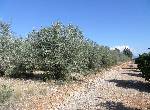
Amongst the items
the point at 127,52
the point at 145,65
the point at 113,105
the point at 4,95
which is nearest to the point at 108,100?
the point at 113,105

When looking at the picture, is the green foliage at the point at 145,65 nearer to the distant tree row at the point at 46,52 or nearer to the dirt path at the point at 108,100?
the dirt path at the point at 108,100

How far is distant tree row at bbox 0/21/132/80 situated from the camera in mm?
30484

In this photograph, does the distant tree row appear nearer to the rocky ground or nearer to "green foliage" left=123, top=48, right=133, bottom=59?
the rocky ground

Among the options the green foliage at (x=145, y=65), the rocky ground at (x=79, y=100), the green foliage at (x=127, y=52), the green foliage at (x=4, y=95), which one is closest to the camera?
the green foliage at (x=4, y=95)

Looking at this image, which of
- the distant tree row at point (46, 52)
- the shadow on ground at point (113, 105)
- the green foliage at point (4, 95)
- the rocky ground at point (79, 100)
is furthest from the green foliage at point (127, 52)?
the green foliage at point (4, 95)

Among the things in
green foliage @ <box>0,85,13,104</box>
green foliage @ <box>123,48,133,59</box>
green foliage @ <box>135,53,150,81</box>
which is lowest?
green foliage @ <box>0,85,13,104</box>

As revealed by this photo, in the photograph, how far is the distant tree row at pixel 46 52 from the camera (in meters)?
30.5

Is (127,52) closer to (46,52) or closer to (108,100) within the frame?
(46,52)

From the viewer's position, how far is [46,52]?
3077 centimetres

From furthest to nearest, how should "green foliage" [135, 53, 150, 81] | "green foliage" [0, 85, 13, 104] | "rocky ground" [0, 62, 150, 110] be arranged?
"green foliage" [135, 53, 150, 81], "rocky ground" [0, 62, 150, 110], "green foliage" [0, 85, 13, 104]

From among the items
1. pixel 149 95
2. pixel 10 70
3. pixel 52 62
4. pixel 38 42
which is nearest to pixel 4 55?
pixel 10 70

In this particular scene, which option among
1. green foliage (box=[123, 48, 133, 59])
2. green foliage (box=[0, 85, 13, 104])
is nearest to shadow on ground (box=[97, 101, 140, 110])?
green foliage (box=[0, 85, 13, 104])

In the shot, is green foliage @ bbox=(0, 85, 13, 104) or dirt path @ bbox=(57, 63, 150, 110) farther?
dirt path @ bbox=(57, 63, 150, 110)

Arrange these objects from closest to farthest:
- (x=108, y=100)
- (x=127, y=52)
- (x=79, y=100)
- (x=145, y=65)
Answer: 1. (x=79, y=100)
2. (x=108, y=100)
3. (x=145, y=65)
4. (x=127, y=52)
